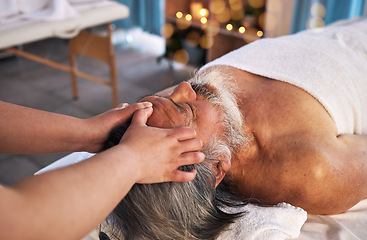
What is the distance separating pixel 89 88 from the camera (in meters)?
3.29

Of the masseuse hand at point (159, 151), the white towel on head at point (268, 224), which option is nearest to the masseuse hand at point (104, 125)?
the masseuse hand at point (159, 151)

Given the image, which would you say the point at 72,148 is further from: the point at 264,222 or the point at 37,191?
the point at 264,222

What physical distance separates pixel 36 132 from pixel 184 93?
1.58 feet

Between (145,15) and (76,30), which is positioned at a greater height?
(76,30)

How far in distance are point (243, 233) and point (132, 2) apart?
12.0 ft

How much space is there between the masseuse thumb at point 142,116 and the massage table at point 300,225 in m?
0.42

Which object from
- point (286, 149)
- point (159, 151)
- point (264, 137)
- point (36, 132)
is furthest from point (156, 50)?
point (159, 151)

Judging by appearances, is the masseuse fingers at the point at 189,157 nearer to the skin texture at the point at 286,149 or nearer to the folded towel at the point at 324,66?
the skin texture at the point at 286,149

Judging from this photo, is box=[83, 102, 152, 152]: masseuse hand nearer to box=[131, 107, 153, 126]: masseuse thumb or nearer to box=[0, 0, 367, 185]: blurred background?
box=[131, 107, 153, 126]: masseuse thumb

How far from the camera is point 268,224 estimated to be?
1049 mm

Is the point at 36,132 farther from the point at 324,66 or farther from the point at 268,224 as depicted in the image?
the point at 324,66

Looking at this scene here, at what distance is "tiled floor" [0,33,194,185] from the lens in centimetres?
285

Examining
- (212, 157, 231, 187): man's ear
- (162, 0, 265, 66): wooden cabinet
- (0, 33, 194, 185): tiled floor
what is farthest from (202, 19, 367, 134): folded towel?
(162, 0, 265, 66): wooden cabinet

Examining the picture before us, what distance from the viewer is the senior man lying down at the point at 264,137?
101 centimetres
